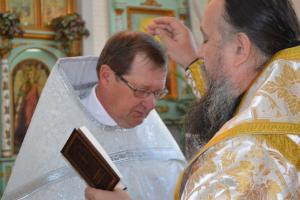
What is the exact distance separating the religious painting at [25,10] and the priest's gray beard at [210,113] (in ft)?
22.8

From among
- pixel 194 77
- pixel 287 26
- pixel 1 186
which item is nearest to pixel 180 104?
pixel 1 186

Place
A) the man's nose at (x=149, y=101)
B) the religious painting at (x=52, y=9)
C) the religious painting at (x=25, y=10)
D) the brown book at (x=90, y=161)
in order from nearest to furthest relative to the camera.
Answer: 1. the brown book at (x=90, y=161)
2. the man's nose at (x=149, y=101)
3. the religious painting at (x=25, y=10)
4. the religious painting at (x=52, y=9)

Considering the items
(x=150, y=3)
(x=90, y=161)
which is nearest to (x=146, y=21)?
(x=150, y=3)

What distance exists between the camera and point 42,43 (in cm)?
862

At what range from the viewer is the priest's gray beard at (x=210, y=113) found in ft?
5.45

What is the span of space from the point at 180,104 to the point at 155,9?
1.75 meters

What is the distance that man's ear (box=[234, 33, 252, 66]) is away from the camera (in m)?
1.57

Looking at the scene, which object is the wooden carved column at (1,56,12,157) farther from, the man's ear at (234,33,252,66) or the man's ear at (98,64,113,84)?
the man's ear at (234,33,252,66)

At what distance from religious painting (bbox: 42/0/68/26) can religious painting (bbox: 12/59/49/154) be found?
731 millimetres

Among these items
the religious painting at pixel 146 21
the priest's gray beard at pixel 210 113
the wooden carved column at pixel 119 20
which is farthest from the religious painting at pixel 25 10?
the priest's gray beard at pixel 210 113

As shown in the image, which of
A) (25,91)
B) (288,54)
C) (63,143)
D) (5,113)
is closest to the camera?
(288,54)

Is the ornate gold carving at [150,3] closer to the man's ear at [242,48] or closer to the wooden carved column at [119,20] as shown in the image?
the wooden carved column at [119,20]

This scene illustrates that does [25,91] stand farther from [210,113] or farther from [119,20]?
[210,113]

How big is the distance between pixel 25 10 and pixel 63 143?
6249 millimetres
